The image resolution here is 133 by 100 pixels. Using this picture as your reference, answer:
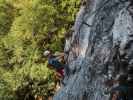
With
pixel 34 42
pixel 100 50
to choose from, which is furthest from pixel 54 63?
pixel 34 42

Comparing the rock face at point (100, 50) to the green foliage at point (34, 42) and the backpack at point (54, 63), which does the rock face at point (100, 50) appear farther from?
the green foliage at point (34, 42)

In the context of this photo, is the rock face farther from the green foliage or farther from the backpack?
the green foliage

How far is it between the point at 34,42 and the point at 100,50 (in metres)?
7.82

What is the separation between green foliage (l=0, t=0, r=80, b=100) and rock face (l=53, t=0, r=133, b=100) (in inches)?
226

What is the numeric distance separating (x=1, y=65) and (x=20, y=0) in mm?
3098

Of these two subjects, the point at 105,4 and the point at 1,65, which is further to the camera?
the point at 1,65

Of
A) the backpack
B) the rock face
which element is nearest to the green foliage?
the backpack

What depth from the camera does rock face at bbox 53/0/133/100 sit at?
759 cm

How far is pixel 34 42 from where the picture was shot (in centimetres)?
1565

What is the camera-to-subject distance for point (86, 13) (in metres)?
9.80

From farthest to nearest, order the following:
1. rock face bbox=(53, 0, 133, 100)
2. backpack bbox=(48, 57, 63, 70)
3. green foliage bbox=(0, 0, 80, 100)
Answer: green foliage bbox=(0, 0, 80, 100), backpack bbox=(48, 57, 63, 70), rock face bbox=(53, 0, 133, 100)

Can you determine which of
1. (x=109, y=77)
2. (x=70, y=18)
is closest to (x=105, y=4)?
(x=109, y=77)

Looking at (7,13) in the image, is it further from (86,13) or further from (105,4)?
(105,4)

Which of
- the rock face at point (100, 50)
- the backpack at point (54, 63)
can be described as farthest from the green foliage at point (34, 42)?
the rock face at point (100, 50)
